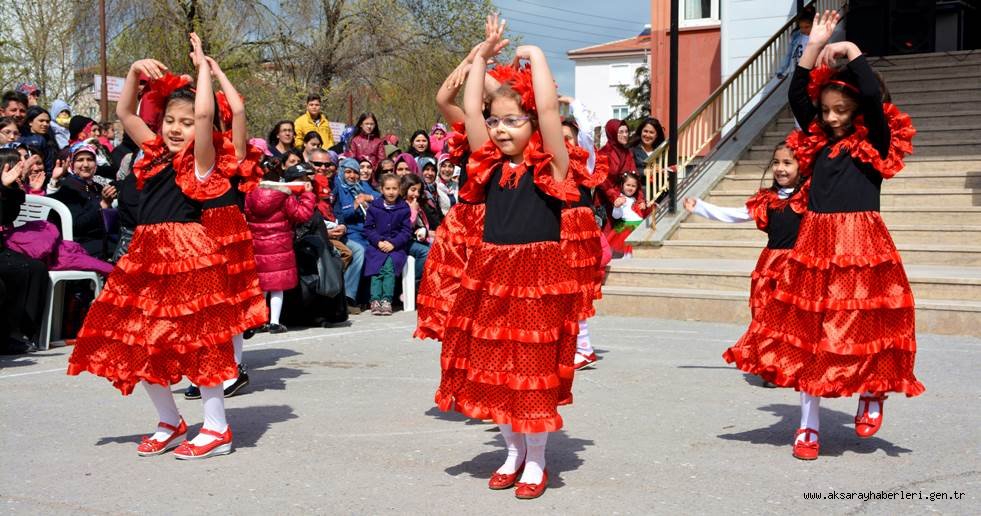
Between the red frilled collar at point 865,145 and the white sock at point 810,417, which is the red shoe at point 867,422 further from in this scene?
the red frilled collar at point 865,145

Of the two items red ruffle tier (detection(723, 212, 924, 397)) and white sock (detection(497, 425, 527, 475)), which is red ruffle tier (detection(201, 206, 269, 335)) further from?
red ruffle tier (detection(723, 212, 924, 397))

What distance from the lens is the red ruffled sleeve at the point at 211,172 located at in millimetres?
5832

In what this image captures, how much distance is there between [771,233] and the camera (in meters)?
7.82

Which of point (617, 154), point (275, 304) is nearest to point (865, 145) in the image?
point (275, 304)

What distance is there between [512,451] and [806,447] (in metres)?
1.60

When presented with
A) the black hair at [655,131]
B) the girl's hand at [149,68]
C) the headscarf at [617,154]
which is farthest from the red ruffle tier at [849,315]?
the black hair at [655,131]

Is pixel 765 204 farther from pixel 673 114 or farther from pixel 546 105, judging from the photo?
pixel 673 114

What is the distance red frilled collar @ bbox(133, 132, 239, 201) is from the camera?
230 inches

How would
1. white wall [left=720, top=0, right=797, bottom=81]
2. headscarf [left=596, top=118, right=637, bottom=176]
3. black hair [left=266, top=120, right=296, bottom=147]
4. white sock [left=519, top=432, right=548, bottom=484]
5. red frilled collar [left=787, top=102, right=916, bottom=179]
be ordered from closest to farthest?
white sock [left=519, top=432, right=548, bottom=484], red frilled collar [left=787, top=102, right=916, bottom=179], black hair [left=266, top=120, right=296, bottom=147], headscarf [left=596, top=118, right=637, bottom=176], white wall [left=720, top=0, right=797, bottom=81]

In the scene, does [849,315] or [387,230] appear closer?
[849,315]

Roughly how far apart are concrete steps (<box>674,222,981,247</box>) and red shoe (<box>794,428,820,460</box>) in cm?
815

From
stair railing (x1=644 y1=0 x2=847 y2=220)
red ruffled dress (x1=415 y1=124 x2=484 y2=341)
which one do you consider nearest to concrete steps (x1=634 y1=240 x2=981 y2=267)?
stair railing (x1=644 y1=0 x2=847 y2=220)

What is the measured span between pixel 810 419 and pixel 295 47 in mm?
27016

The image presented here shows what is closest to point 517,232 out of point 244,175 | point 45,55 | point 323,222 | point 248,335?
point 244,175
